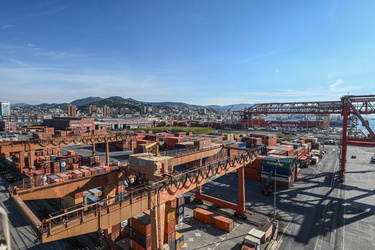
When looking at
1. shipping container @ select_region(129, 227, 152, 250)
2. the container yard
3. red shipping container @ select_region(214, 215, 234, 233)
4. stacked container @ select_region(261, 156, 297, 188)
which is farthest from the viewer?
stacked container @ select_region(261, 156, 297, 188)

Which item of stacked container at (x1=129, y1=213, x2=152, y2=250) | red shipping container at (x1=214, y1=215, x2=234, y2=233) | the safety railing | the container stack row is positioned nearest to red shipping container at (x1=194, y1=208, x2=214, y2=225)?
the container stack row

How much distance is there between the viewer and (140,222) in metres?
18.0

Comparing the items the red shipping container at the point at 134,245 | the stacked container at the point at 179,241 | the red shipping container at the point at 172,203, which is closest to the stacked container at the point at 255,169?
the red shipping container at the point at 172,203

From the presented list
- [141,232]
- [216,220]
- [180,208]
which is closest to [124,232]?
[141,232]

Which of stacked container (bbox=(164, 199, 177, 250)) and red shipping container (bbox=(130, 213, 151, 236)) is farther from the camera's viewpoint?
A: stacked container (bbox=(164, 199, 177, 250))

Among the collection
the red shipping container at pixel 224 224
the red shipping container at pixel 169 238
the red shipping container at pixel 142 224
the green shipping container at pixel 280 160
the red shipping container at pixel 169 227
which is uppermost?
the green shipping container at pixel 280 160

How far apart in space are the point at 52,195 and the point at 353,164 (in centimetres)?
7027

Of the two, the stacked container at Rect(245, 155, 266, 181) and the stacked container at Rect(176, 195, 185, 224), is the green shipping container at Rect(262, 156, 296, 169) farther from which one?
the stacked container at Rect(176, 195, 185, 224)

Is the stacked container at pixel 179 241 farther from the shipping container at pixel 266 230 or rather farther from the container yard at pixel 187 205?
the shipping container at pixel 266 230

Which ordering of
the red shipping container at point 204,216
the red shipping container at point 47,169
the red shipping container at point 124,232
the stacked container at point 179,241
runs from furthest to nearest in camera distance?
the red shipping container at point 47,169
the red shipping container at point 204,216
the red shipping container at point 124,232
the stacked container at point 179,241

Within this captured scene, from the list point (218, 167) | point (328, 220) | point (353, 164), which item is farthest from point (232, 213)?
point (353, 164)

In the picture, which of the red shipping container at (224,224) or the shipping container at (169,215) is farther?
the red shipping container at (224,224)

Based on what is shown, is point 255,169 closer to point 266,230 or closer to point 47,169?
point 266,230

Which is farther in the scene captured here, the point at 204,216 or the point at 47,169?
the point at 47,169
